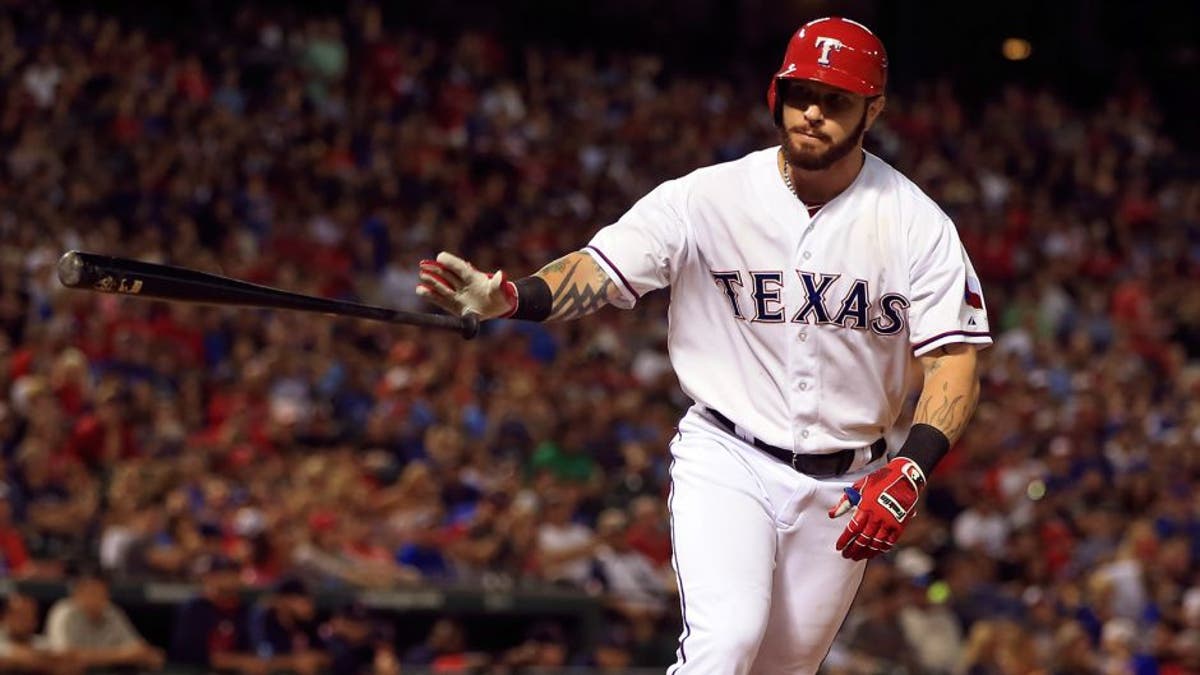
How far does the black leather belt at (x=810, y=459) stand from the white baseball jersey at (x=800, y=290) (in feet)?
0.08

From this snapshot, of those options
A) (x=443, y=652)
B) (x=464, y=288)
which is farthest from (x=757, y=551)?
(x=443, y=652)

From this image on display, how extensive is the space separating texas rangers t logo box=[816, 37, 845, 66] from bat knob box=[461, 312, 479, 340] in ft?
3.33

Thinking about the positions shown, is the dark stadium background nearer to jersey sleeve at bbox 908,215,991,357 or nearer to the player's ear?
the player's ear

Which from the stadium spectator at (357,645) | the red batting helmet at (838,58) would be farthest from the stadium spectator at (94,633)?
the red batting helmet at (838,58)

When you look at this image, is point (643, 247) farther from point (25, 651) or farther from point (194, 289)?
point (25, 651)

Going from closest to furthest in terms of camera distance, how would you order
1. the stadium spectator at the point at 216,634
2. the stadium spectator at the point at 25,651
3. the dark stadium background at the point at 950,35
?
the stadium spectator at the point at 25,651 → the stadium spectator at the point at 216,634 → the dark stadium background at the point at 950,35

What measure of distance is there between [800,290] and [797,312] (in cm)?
5

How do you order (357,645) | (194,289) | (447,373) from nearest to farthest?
(194,289) < (357,645) < (447,373)

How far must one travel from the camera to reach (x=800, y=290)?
4.54 m

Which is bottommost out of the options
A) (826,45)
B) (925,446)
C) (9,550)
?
(9,550)

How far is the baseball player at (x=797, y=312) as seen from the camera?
443cm

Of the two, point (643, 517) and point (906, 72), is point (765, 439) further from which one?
point (906, 72)

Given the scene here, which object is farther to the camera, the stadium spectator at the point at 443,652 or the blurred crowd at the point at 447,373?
the blurred crowd at the point at 447,373

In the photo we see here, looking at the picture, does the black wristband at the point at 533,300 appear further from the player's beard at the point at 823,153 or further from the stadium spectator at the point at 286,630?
the stadium spectator at the point at 286,630
